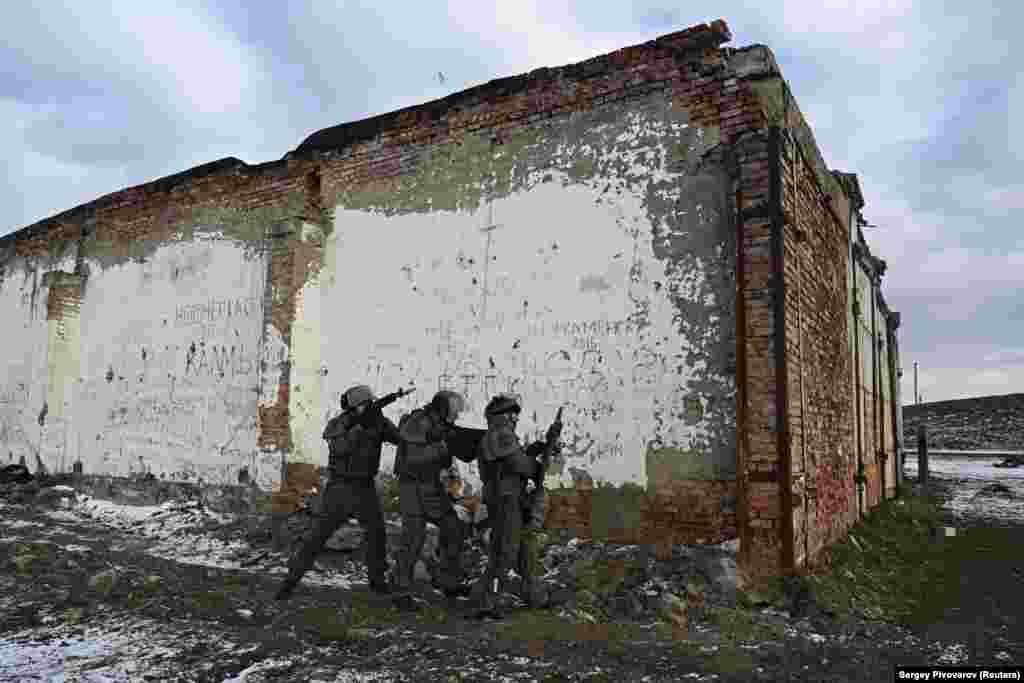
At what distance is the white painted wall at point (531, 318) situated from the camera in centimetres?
589

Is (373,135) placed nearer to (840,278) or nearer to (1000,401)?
(840,278)

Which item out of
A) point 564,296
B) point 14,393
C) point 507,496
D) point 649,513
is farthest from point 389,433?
point 14,393

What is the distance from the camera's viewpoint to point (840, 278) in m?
8.29

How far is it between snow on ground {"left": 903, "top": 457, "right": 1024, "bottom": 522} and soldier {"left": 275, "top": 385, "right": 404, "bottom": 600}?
28.9 feet

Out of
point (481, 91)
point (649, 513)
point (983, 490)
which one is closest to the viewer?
point (649, 513)

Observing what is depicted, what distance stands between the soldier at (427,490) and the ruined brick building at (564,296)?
1183 millimetres

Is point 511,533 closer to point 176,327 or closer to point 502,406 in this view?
point 502,406

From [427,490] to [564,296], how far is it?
2.11 m

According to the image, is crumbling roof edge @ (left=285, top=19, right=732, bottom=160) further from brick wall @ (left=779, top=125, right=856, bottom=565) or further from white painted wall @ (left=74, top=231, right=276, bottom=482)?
white painted wall @ (left=74, top=231, right=276, bottom=482)

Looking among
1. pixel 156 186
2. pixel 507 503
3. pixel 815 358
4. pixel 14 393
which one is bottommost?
pixel 507 503

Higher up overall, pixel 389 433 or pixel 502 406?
pixel 502 406

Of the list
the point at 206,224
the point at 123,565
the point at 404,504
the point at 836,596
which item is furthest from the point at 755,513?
the point at 206,224

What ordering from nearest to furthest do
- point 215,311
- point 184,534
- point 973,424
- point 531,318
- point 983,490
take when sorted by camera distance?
point 531,318 < point 184,534 < point 215,311 < point 983,490 < point 973,424

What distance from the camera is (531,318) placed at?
6.49 m
